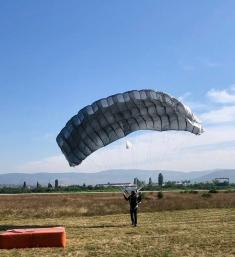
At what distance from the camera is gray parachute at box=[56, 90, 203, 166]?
1956 centimetres

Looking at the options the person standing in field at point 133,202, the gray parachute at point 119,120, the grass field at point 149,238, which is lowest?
the grass field at point 149,238

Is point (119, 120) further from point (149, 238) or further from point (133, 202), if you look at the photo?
point (149, 238)

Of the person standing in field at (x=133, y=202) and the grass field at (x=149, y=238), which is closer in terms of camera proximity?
the grass field at (x=149, y=238)

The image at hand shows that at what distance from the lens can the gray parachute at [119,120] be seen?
19.6 m

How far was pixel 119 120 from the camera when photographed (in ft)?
69.8

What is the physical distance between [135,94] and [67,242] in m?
6.09

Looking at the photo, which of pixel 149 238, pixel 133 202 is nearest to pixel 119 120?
pixel 133 202

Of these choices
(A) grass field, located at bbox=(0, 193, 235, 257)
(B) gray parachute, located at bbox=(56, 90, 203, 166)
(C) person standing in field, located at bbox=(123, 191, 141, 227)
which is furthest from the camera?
(C) person standing in field, located at bbox=(123, 191, 141, 227)

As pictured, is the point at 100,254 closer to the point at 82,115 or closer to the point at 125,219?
the point at 82,115

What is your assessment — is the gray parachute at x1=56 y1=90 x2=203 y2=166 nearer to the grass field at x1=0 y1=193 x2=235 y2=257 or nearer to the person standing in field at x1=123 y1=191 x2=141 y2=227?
the person standing in field at x1=123 y1=191 x2=141 y2=227

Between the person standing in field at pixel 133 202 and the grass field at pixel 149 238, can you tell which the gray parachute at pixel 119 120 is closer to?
the person standing in field at pixel 133 202

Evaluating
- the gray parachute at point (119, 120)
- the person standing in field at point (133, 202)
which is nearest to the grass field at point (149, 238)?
the person standing in field at point (133, 202)

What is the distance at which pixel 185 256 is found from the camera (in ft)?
42.5

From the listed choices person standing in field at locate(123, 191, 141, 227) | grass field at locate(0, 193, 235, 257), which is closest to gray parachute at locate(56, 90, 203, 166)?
person standing in field at locate(123, 191, 141, 227)
